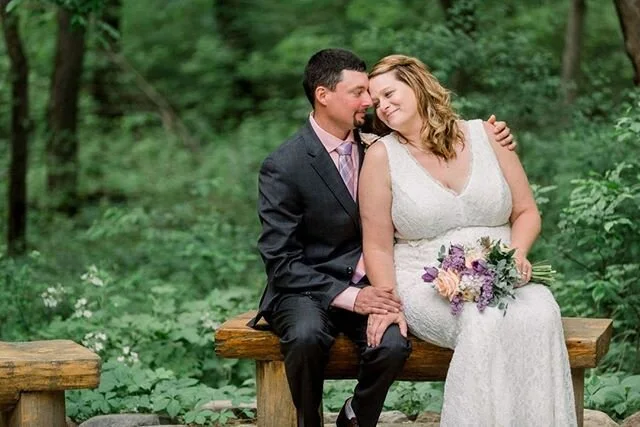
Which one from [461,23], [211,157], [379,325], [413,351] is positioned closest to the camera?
[379,325]

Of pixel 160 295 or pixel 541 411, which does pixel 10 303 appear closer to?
pixel 160 295

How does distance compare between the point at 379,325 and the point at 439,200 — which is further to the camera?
the point at 439,200

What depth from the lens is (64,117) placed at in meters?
12.5

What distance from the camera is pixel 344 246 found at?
514 cm

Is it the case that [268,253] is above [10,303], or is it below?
above

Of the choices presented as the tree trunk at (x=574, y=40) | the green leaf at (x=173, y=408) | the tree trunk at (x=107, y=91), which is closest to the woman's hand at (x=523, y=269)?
the green leaf at (x=173, y=408)

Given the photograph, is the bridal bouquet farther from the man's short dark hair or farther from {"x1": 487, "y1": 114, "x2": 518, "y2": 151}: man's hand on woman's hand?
the man's short dark hair

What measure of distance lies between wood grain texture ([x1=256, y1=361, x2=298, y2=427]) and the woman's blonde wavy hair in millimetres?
1116

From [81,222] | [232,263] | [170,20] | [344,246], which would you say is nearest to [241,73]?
[170,20]

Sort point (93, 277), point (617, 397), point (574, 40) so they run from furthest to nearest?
point (574, 40) → point (93, 277) → point (617, 397)

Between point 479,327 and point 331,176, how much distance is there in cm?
91

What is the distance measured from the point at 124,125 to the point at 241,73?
2.27 metres

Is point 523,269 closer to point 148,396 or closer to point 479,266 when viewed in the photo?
point 479,266

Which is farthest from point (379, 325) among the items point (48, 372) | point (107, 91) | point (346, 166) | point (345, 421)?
point (107, 91)
